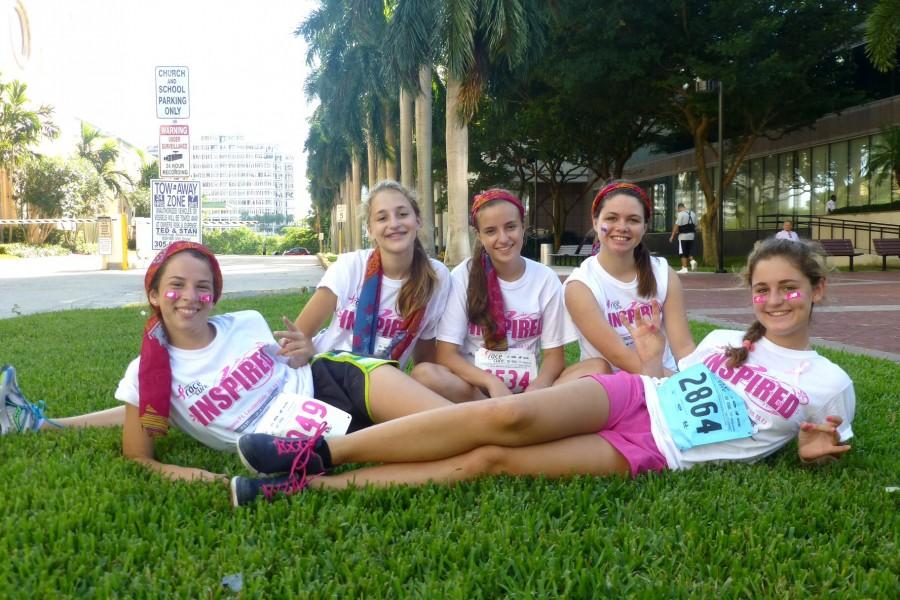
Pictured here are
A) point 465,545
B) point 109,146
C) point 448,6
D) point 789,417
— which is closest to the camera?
point 465,545

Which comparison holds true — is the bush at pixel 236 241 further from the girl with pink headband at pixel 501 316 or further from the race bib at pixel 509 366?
the race bib at pixel 509 366

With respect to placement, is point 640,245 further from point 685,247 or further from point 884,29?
point 685,247

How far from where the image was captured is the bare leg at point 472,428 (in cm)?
310

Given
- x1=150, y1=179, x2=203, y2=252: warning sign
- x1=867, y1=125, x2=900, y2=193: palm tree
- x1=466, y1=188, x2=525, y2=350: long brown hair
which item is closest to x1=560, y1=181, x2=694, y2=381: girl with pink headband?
x1=466, y1=188, x2=525, y2=350: long brown hair

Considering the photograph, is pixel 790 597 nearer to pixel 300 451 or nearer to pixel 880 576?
pixel 880 576

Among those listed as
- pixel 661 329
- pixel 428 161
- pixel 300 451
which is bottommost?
pixel 300 451

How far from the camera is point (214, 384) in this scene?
3.58m

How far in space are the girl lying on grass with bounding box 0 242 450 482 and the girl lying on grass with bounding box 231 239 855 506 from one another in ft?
1.14

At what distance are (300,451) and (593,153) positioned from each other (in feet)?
101

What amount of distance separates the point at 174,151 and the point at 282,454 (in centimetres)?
Answer: 723

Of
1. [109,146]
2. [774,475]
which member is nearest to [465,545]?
[774,475]

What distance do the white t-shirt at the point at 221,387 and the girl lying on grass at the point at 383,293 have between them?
57cm

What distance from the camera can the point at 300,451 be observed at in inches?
124

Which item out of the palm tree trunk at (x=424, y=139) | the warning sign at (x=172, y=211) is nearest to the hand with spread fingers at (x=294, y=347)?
the warning sign at (x=172, y=211)
